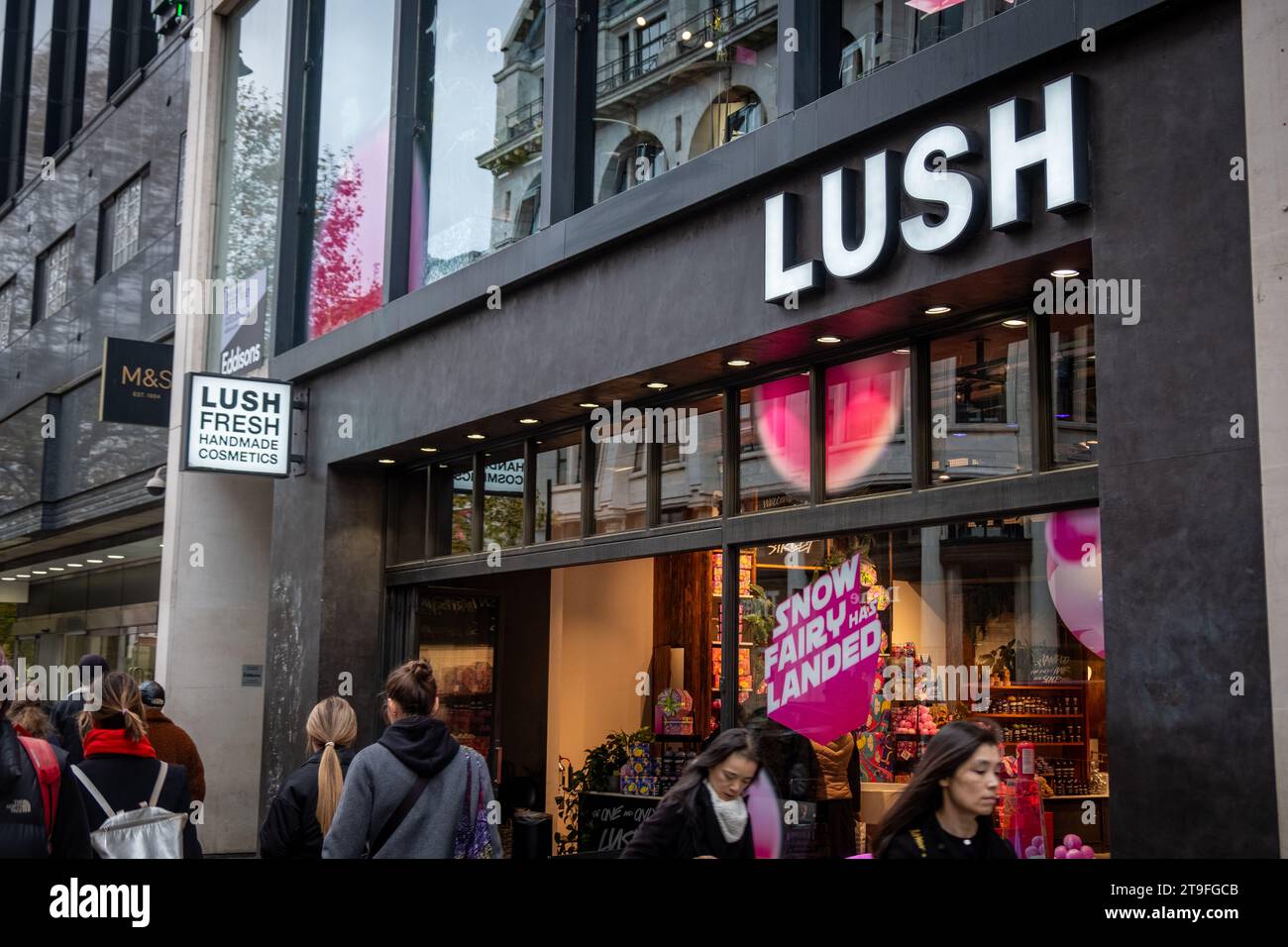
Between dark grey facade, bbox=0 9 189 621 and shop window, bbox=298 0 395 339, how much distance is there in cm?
450

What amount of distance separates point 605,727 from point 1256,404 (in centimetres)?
1028

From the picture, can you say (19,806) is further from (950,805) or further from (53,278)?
(53,278)

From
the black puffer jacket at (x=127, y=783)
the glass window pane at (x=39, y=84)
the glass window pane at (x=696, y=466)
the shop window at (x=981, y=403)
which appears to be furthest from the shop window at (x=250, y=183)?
the glass window pane at (x=39, y=84)

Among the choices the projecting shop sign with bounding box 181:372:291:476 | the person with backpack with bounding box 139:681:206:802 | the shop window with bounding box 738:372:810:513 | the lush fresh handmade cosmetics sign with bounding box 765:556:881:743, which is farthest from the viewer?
the projecting shop sign with bounding box 181:372:291:476

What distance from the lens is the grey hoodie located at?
575cm

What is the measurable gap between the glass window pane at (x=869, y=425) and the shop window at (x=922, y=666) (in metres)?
0.37

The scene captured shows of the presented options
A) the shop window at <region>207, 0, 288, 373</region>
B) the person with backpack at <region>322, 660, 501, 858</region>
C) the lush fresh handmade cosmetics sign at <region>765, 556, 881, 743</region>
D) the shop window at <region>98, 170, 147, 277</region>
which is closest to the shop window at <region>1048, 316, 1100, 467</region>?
the lush fresh handmade cosmetics sign at <region>765, 556, 881, 743</region>

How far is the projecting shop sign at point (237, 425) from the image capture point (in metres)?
14.4

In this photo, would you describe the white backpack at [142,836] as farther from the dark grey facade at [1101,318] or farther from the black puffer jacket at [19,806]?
the dark grey facade at [1101,318]

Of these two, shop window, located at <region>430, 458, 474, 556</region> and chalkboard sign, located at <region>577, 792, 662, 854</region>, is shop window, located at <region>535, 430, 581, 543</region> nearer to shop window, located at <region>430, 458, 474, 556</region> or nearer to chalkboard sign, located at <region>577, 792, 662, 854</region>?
shop window, located at <region>430, 458, 474, 556</region>
